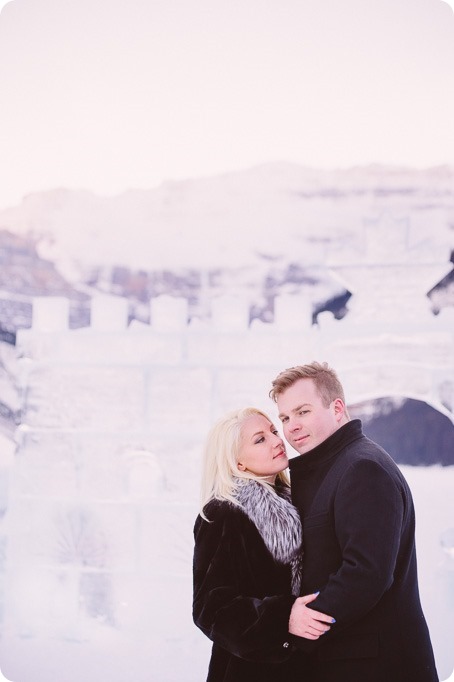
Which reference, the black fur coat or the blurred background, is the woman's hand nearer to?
the black fur coat

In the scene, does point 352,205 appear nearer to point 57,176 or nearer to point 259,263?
point 259,263

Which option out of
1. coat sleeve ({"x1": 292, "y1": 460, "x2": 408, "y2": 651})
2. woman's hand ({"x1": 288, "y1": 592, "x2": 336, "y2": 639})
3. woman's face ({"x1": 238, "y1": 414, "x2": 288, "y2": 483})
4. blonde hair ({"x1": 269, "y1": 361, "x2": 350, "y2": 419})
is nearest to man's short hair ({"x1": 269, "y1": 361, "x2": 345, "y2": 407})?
blonde hair ({"x1": 269, "y1": 361, "x2": 350, "y2": 419})

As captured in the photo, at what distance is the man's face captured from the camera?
178 centimetres

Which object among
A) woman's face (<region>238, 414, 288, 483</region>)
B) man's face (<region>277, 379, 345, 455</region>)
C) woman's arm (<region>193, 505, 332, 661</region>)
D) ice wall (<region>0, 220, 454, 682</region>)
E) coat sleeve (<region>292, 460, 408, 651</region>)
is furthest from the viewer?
ice wall (<region>0, 220, 454, 682</region>)

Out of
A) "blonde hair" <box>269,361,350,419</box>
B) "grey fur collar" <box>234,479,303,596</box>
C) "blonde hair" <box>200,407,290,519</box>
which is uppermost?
"blonde hair" <box>269,361,350,419</box>

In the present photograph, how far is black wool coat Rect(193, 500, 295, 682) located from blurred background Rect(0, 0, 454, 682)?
132cm

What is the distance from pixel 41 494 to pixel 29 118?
1.60 meters

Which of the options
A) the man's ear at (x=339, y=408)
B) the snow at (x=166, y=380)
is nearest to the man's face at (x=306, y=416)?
the man's ear at (x=339, y=408)

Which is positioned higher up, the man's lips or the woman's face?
the man's lips

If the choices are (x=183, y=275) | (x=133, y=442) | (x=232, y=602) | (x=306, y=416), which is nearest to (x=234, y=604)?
(x=232, y=602)

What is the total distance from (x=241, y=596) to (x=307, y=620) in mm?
178

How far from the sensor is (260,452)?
188cm

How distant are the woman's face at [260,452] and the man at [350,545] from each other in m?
0.07

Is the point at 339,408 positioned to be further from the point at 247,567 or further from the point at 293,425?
the point at 247,567
